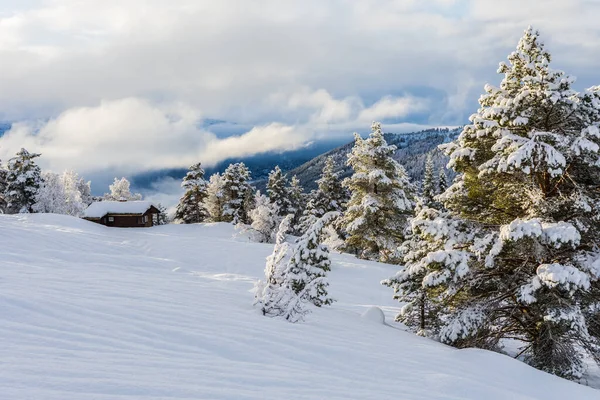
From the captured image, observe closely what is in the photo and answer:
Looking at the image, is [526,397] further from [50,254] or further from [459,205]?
[50,254]

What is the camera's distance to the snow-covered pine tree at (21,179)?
41.3m

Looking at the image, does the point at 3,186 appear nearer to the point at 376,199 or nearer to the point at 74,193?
the point at 74,193

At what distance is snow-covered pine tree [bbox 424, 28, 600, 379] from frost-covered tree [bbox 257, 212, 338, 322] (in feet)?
8.83

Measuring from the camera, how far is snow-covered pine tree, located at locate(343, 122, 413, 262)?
1038 inches

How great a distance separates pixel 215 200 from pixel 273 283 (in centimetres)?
4299

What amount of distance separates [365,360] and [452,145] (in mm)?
6460

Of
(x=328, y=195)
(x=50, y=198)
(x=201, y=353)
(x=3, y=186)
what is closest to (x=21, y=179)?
(x=3, y=186)

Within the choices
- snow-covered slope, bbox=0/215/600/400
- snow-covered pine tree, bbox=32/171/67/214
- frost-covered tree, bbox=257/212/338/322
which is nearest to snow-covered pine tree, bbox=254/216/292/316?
frost-covered tree, bbox=257/212/338/322

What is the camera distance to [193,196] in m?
52.7

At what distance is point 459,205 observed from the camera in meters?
10.6

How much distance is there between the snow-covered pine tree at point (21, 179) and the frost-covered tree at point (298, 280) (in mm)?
42695

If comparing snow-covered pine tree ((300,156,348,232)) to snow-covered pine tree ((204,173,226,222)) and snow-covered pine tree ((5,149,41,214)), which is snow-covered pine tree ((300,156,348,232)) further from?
snow-covered pine tree ((5,149,41,214))

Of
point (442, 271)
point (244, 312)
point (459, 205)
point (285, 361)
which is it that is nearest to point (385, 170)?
point (459, 205)

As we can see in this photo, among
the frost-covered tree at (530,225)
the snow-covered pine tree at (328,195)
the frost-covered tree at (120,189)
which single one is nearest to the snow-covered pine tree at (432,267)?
the frost-covered tree at (530,225)
